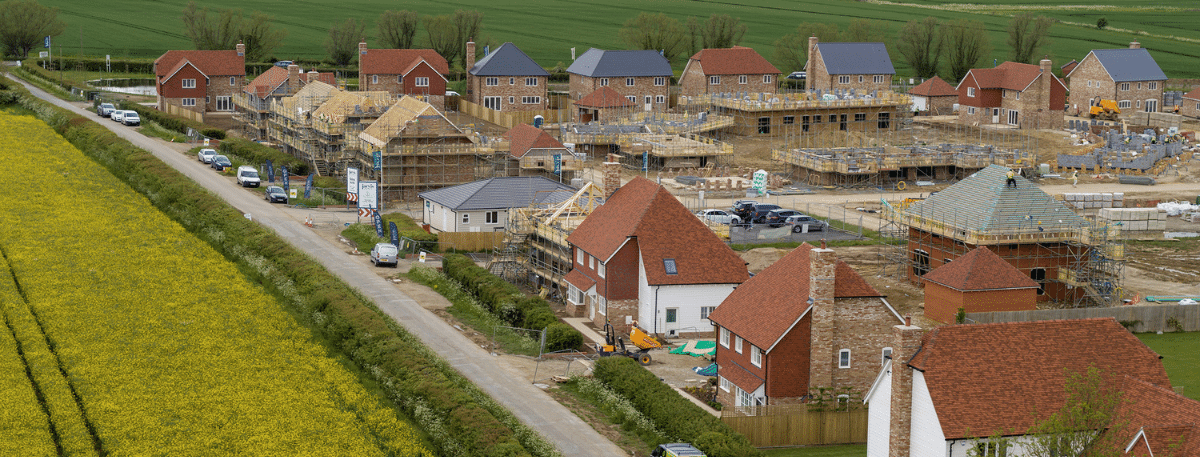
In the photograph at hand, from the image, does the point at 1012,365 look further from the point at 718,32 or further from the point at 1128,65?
the point at 718,32

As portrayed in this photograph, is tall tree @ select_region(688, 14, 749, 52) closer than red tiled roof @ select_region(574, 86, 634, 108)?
No

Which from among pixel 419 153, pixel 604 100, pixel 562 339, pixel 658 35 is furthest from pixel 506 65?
pixel 562 339

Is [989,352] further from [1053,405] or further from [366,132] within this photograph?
[366,132]

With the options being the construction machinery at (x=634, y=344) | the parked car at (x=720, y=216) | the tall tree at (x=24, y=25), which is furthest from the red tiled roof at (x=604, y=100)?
the tall tree at (x=24, y=25)

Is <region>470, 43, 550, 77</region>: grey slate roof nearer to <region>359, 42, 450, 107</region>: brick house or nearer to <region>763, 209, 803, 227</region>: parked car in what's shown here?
<region>359, 42, 450, 107</region>: brick house

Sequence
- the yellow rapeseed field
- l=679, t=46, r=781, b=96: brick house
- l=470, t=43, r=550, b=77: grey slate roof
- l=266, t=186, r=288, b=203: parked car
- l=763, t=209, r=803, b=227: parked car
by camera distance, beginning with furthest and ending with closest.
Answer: l=679, t=46, r=781, b=96: brick house, l=470, t=43, r=550, b=77: grey slate roof, l=266, t=186, r=288, b=203: parked car, l=763, t=209, r=803, b=227: parked car, the yellow rapeseed field

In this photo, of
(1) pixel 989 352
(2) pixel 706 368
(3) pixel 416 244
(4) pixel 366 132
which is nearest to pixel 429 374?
(2) pixel 706 368

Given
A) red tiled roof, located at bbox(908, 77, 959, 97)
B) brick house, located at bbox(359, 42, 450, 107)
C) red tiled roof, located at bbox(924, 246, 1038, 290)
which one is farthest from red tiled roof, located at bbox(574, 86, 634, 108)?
red tiled roof, located at bbox(924, 246, 1038, 290)
